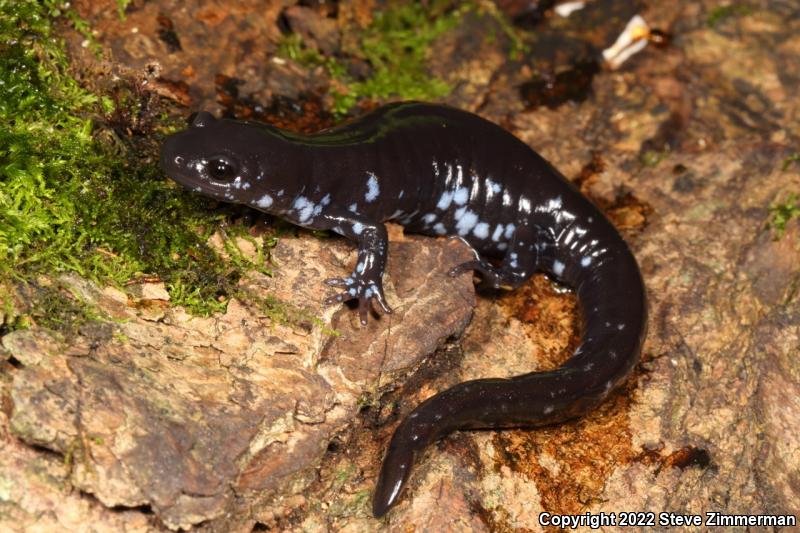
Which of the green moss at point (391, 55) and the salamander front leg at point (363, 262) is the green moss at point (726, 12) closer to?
the green moss at point (391, 55)

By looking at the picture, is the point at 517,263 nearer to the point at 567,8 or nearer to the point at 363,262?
the point at 363,262

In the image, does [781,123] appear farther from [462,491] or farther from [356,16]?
[462,491]

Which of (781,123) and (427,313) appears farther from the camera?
(781,123)

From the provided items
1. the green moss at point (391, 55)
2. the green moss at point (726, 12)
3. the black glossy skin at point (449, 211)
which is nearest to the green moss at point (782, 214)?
the black glossy skin at point (449, 211)

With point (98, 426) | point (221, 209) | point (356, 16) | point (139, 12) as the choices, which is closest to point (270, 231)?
point (221, 209)

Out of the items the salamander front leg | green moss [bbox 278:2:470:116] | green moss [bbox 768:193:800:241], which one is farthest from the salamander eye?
green moss [bbox 768:193:800:241]
